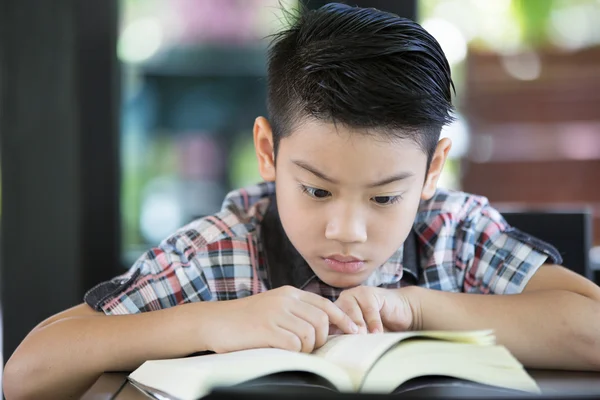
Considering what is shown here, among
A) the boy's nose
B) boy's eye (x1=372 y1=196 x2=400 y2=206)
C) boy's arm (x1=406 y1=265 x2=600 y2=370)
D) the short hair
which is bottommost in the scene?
boy's arm (x1=406 y1=265 x2=600 y2=370)

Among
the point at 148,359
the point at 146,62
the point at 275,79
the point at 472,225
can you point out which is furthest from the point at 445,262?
the point at 146,62

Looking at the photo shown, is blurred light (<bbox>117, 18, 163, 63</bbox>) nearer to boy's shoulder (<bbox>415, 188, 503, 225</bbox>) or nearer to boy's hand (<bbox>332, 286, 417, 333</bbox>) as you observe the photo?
boy's shoulder (<bbox>415, 188, 503, 225</bbox>)

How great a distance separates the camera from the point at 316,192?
34.0 inches

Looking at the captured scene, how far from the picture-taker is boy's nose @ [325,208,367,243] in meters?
0.83

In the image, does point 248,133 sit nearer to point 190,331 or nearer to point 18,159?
point 18,159

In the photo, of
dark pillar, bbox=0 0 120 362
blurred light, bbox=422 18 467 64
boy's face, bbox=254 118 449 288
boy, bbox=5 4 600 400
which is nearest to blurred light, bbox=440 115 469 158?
blurred light, bbox=422 18 467 64

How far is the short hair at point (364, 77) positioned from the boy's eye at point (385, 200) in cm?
7

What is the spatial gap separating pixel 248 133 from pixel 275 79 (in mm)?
1329

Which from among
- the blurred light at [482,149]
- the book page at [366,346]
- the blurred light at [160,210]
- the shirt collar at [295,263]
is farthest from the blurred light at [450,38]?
the book page at [366,346]

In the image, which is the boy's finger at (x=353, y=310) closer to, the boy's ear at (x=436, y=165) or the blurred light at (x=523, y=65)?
the boy's ear at (x=436, y=165)

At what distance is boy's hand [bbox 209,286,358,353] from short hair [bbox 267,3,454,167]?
0.21 m

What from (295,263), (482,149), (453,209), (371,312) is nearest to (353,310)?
(371,312)

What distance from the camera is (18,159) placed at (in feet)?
6.52

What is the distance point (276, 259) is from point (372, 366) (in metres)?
0.46
